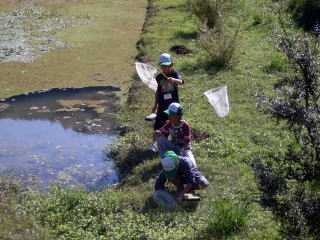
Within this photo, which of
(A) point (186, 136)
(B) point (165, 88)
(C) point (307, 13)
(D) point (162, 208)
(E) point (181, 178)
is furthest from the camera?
(C) point (307, 13)

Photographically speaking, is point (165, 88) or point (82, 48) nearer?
point (165, 88)

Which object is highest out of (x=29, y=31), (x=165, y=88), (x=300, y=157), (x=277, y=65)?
(x=300, y=157)

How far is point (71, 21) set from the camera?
1719 cm

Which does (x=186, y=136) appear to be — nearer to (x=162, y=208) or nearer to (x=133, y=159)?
(x=162, y=208)

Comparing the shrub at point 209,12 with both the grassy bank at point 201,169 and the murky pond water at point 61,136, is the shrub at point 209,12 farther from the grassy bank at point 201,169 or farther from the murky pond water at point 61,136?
the murky pond water at point 61,136

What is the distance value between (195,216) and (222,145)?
2141mm

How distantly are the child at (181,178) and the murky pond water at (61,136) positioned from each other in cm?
168

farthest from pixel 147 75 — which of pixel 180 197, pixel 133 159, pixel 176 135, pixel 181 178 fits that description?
pixel 180 197

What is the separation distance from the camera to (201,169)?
8445 mm

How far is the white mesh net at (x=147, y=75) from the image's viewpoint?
10.4 m

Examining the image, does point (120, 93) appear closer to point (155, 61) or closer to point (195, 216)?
point (155, 61)

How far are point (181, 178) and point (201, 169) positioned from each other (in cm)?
97

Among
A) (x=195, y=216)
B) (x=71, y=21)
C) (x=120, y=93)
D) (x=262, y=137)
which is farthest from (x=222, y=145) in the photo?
(x=71, y=21)

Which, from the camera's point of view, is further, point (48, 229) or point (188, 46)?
point (188, 46)
